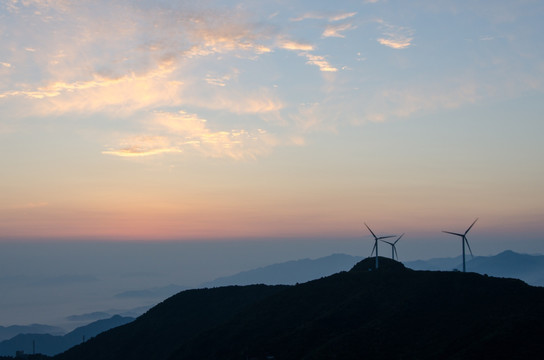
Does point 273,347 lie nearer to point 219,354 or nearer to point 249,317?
point 219,354

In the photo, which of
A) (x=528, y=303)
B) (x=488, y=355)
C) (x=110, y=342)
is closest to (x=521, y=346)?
(x=488, y=355)

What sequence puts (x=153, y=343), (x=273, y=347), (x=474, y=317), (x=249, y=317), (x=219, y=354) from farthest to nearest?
(x=153, y=343) < (x=249, y=317) < (x=219, y=354) < (x=273, y=347) < (x=474, y=317)

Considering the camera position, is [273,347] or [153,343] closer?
[273,347]

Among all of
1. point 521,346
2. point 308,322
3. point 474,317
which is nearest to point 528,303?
point 474,317

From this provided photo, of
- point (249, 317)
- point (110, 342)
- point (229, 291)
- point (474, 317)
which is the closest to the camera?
point (474, 317)

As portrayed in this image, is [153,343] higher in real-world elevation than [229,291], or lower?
lower

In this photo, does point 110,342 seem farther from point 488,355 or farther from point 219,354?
point 488,355
